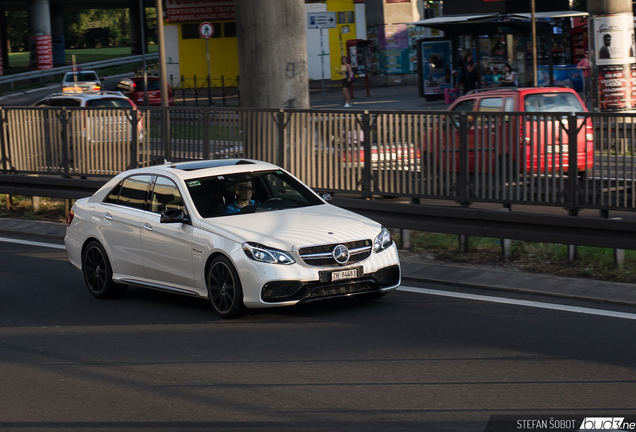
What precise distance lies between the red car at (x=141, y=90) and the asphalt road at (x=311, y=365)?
1326 inches

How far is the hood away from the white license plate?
283 mm

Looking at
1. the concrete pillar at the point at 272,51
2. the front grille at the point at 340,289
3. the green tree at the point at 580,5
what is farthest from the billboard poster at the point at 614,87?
the green tree at the point at 580,5

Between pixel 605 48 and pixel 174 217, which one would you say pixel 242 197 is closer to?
pixel 174 217

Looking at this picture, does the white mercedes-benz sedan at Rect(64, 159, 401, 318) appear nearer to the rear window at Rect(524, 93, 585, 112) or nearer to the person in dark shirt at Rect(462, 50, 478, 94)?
the rear window at Rect(524, 93, 585, 112)

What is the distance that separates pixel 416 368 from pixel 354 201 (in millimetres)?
5469

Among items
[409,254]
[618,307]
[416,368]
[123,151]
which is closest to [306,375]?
[416,368]

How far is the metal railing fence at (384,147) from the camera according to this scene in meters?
9.85

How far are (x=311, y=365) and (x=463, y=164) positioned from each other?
468cm

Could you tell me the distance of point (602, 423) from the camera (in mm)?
5348

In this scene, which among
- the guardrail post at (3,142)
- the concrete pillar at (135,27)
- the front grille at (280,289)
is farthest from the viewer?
the concrete pillar at (135,27)

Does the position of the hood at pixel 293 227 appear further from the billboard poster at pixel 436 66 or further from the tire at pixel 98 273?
the billboard poster at pixel 436 66

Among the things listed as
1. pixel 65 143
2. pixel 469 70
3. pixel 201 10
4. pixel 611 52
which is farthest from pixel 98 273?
pixel 201 10

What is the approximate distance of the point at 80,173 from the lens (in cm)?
1586

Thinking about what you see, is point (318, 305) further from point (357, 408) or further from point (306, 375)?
point (357, 408)
